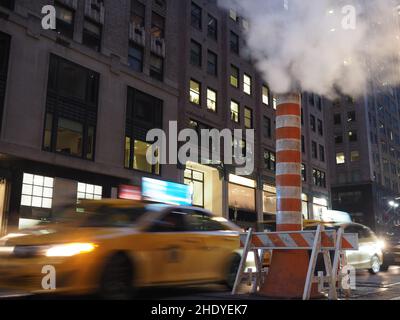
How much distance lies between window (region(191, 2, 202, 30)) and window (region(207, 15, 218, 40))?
107 centimetres

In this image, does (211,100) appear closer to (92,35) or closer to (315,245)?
(92,35)

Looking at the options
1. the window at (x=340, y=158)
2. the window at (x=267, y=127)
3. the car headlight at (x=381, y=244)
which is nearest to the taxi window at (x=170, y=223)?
the car headlight at (x=381, y=244)

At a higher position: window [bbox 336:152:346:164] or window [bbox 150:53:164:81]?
window [bbox 336:152:346:164]

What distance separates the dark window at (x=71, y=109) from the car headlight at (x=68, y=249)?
51.0 ft

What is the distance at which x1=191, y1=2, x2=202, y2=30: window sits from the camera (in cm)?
3209

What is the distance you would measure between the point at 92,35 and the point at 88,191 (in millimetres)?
8248

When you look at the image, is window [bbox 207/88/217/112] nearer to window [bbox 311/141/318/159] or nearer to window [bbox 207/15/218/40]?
window [bbox 207/15/218/40]

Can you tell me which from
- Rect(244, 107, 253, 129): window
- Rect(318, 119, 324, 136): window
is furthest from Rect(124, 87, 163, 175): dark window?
Rect(318, 119, 324, 136): window

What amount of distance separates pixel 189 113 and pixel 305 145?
1881 centimetres

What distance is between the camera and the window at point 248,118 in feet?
117

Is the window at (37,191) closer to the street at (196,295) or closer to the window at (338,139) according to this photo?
the street at (196,295)

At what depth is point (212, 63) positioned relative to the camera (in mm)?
33281

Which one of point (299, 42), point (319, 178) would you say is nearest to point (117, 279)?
point (299, 42)
